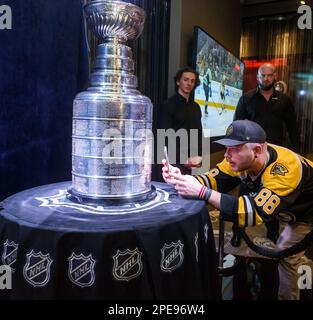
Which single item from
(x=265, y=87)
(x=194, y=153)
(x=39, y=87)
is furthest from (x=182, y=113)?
(x=265, y=87)

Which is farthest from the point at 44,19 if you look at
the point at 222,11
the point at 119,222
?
the point at 222,11

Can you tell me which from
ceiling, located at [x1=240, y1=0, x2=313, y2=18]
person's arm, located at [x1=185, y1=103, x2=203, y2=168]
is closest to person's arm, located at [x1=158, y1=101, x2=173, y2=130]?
person's arm, located at [x1=185, y1=103, x2=203, y2=168]

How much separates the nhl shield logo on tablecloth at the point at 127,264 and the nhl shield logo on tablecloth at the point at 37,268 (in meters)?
0.19

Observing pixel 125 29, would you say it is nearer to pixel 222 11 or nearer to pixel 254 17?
pixel 222 11

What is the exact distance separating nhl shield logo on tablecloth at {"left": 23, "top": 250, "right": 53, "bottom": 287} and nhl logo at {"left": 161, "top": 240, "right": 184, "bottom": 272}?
34 centimetres

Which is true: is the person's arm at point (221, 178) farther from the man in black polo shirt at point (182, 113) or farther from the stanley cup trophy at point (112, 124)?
the man in black polo shirt at point (182, 113)

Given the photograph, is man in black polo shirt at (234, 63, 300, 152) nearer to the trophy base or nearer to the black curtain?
the black curtain

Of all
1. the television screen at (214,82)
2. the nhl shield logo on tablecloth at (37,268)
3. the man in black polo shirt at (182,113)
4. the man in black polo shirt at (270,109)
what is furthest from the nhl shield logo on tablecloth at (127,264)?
the man in black polo shirt at (270,109)

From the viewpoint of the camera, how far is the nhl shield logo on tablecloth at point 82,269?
A: 93 centimetres

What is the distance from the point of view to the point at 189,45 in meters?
3.32

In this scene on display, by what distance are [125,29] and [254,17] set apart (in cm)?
552

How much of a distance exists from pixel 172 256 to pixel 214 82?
323 cm

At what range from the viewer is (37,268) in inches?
37.0

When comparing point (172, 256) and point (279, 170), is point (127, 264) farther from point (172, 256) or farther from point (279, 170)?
point (279, 170)
